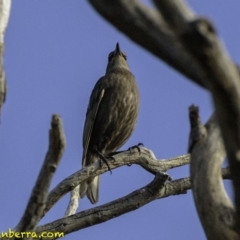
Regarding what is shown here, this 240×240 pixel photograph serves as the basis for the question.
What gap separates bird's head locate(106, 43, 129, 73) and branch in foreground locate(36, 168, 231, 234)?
14.8 feet

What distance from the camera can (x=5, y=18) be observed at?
357 cm

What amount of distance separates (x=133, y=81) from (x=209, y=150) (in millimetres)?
6166

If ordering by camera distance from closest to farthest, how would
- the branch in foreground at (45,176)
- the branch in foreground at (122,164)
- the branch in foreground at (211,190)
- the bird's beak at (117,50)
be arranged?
the branch in foreground at (45,176), the branch in foreground at (211,190), the branch in foreground at (122,164), the bird's beak at (117,50)

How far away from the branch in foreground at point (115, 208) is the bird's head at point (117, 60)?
177 inches

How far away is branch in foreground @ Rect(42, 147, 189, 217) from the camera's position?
5.39m

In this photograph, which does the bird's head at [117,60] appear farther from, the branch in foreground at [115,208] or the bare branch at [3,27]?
the bare branch at [3,27]

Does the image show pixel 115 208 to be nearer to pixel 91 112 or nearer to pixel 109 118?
pixel 109 118

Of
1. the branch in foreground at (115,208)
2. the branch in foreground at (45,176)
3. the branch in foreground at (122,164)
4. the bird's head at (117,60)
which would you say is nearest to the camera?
the branch in foreground at (45,176)

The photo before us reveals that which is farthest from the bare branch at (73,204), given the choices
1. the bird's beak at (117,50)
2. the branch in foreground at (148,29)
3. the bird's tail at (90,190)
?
the bird's beak at (117,50)

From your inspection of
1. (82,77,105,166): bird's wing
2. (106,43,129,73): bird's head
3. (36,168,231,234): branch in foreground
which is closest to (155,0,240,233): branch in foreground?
(36,168,231,234): branch in foreground

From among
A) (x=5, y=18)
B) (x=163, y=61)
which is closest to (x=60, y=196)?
(x=5, y=18)

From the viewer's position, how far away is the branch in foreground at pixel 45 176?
107 inches

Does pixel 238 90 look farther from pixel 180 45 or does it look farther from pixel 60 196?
pixel 60 196

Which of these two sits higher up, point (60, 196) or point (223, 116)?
point (60, 196)
